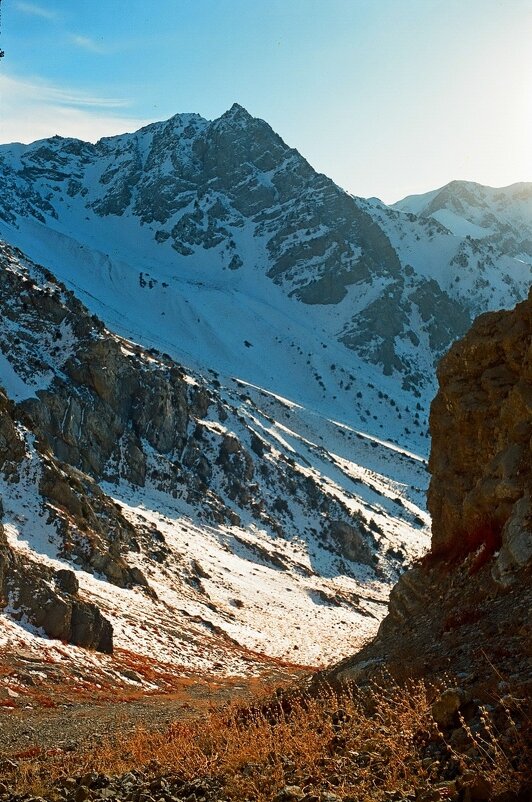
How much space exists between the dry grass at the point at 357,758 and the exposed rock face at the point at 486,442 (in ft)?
16.9

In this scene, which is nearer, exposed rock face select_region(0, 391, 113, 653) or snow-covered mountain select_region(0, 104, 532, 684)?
exposed rock face select_region(0, 391, 113, 653)

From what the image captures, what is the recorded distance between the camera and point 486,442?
16.3 m

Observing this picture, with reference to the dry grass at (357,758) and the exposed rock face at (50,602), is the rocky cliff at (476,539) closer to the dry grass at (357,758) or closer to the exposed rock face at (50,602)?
the dry grass at (357,758)

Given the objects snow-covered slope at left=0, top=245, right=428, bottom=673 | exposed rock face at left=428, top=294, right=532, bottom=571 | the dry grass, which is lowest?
snow-covered slope at left=0, top=245, right=428, bottom=673

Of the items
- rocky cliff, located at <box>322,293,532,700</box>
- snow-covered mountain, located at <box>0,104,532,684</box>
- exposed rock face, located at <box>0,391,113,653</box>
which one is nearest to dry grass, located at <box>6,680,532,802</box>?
rocky cliff, located at <box>322,293,532,700</box>

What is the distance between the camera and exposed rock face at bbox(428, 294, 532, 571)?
1361 centimetres

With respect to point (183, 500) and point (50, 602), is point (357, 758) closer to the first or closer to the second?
point (50, 602)

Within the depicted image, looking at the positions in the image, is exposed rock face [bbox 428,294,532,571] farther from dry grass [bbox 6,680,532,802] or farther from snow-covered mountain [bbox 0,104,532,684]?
snow-covered mountain [bbox 0,104,532,684]

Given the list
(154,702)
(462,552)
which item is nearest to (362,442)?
(154,702)

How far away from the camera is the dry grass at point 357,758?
19.1ft

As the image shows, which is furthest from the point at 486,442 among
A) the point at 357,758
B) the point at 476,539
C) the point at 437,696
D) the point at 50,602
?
the point at 50,602

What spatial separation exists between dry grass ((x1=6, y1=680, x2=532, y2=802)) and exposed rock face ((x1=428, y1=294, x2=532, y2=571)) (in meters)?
5.16

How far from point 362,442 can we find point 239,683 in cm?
9740

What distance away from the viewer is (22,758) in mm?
13250
